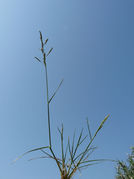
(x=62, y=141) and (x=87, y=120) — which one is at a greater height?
(x=87, y=120)

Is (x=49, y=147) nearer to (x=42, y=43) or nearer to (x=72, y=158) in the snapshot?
(x=72, y=158)

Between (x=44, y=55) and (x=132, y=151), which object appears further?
(x=132, y=151)

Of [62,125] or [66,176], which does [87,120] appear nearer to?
[62,125]

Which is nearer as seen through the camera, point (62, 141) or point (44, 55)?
point (62, 141)

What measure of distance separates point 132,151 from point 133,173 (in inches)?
991

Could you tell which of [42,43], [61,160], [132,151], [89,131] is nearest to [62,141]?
[61,160]

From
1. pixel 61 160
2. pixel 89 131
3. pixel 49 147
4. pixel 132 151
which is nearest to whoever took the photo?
pixel 49 147

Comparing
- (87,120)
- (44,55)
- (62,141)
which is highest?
(44,55)

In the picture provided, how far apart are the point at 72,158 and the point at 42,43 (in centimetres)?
112

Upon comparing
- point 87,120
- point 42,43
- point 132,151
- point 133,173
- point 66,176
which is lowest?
point 133,173

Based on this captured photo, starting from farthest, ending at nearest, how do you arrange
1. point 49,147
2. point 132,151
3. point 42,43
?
point 132,151
point 42,43
point 49,147

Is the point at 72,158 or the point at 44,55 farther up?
the point at 44,55

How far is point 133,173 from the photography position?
1.42 metres

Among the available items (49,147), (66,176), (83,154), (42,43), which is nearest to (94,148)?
(83,154)
